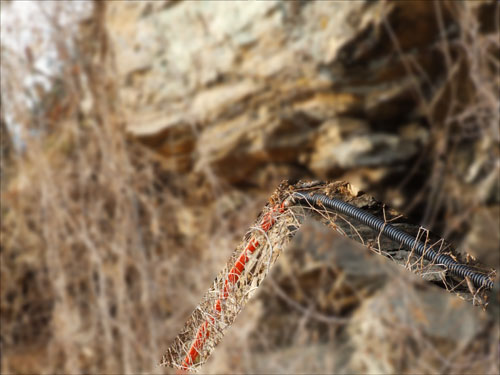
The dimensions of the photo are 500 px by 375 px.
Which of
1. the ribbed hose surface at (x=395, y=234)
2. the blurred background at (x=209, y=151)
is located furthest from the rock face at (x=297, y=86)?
the ribbed hose surface at (x=395, y=234)

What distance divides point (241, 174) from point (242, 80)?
10.3 inches

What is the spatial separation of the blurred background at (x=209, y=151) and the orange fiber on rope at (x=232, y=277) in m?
0.37

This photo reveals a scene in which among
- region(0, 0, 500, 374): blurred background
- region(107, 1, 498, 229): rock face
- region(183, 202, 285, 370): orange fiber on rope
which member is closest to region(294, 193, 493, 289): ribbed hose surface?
region(183, 202, 285, 370): orange fiber on rope

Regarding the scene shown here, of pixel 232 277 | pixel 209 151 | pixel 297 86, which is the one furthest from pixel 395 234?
pixel 209 151

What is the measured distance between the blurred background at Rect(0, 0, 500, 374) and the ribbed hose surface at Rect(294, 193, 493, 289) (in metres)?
0.21

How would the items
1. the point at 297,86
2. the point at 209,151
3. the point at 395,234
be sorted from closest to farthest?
the point at 395,234 → the point at 297,86 → the point at 209,151

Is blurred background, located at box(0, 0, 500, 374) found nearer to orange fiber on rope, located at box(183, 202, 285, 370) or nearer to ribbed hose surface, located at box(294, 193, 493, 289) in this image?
ribbed hose surface, located at box(294, 193, 493, 289)

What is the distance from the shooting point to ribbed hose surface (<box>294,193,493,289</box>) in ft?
3.08

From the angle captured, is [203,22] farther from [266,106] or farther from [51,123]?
[51,123]

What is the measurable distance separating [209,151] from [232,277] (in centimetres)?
61

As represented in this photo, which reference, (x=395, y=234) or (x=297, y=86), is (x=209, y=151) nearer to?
(x=297, y=86)

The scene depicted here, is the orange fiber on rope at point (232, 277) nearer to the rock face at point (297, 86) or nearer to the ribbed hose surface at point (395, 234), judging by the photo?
the ribbed hose surface at point (395, 234)

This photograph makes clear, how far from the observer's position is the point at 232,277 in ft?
3.28

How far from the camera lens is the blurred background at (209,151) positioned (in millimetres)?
1318
